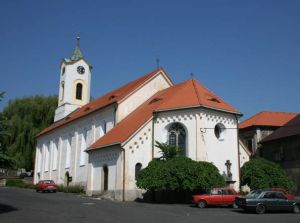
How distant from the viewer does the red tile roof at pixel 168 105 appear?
30.7 metres

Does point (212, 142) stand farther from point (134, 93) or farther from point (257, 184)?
point (134, 93)

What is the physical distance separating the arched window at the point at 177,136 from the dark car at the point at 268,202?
8876 mm

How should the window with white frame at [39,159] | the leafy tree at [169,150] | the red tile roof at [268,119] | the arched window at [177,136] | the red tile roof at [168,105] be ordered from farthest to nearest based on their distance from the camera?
1. the window with white frame at [39,159]
2. the red tile roof at [268,119]
3. the red tile roof at [168,105]
4. the arched window at [177,136]
5. the leafy tree at [169,150]

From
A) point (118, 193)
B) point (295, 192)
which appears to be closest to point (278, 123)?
point (295, 192)

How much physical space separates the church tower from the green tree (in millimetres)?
4558

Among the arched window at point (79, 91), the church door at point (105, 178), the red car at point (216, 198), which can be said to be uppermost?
the arched window at point (79, 91)

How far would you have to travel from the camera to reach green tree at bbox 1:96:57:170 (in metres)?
53.8

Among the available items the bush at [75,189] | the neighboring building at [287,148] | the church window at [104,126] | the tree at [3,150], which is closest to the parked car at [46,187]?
the bush at [75,189]

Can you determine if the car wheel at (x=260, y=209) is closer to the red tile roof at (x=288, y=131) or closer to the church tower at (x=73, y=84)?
the red tile roof at (x=288, y=131)

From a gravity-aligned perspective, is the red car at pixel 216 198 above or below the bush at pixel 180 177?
below

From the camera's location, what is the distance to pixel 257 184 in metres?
30.0

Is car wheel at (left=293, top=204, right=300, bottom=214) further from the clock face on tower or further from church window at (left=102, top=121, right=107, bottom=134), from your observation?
the clock face on tower

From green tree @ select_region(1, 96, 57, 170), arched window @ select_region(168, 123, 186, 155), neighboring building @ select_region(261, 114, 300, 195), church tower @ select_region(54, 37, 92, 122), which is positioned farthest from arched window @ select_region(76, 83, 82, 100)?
arched window @ select_region(168, 123, 186, 155)

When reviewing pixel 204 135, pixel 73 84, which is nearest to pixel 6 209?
pixel 204 135
